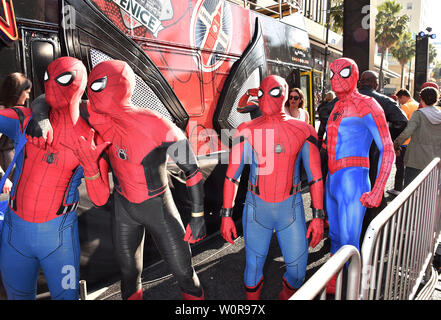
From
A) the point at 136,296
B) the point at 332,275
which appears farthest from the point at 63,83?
the point at 332,275

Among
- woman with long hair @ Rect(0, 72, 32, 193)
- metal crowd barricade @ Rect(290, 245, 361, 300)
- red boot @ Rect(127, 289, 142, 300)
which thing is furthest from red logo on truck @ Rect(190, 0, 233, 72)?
metal crowd barricade @ Rect(290, 245, 361, 300)

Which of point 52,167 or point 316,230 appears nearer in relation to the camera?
point 52,167

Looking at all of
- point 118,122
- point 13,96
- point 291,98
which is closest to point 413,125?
point 291,98

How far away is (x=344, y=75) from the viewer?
265cm

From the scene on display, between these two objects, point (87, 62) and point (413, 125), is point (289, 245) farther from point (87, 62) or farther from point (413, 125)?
point (413, 125)

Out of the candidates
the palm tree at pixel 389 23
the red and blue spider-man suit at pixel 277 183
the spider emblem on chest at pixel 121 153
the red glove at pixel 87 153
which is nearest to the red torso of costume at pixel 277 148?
the red and blue spider-man suit at pixel 277 183

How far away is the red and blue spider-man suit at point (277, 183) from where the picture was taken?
2355 millimetres

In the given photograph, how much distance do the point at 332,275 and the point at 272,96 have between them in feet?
4.72

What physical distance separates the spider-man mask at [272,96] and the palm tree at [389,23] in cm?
3580

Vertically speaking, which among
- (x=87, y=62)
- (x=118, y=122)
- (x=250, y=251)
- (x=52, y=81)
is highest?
(x=87, y=62)

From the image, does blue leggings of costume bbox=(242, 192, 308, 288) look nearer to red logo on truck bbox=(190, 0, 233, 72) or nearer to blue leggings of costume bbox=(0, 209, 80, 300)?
blue leggings of costume bbox=(0, 209, 80, 300)

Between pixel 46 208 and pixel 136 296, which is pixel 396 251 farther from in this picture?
pixel 46 208

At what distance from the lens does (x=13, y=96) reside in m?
2.65

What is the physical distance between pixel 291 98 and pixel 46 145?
3634 mm
